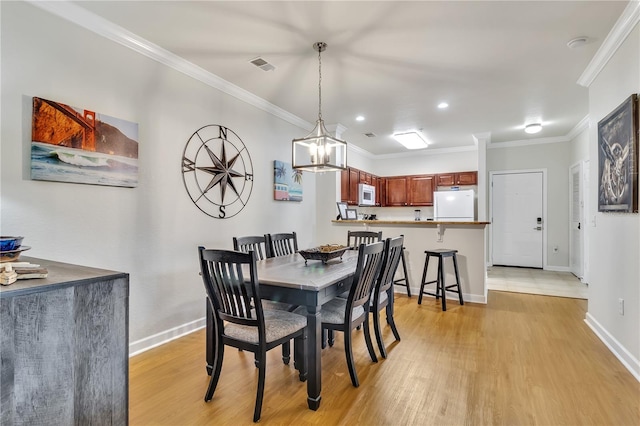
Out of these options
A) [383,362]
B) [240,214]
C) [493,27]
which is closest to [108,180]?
[240,214]

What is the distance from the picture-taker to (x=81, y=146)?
2.31 m

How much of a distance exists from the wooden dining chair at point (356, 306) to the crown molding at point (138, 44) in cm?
242

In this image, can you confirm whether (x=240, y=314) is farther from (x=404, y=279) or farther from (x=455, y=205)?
(x=455, y=205)

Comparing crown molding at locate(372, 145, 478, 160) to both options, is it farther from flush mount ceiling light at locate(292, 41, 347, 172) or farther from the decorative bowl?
the decorative bowl

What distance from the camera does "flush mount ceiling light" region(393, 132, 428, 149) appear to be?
5539 mm

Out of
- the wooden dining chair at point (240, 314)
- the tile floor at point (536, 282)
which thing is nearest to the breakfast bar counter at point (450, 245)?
the tile floor at point (536, 282)

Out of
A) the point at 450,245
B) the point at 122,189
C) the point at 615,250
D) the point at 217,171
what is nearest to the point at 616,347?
the point at 615,250

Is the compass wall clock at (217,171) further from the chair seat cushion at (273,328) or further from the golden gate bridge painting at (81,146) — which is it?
the chair seat cushion at (273,328)

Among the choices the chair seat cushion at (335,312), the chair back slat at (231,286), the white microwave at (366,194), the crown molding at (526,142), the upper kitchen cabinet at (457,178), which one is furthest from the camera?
the upper kitchen cabinet at (457,178)

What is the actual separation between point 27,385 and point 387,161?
7233 millimetres

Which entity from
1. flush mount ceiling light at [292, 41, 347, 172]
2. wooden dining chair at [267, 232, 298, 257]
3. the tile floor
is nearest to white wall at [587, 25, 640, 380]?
the tile floor

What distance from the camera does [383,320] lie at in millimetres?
3537

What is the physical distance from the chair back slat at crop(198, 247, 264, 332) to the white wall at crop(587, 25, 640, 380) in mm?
2653

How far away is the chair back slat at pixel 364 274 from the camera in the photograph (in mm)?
2160
